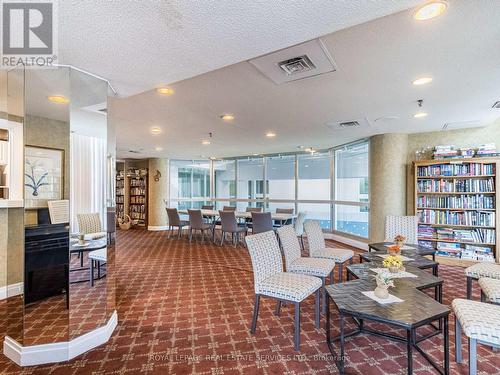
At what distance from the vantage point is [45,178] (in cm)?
223

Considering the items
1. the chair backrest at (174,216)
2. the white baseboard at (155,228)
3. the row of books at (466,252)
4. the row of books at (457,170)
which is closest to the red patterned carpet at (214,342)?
the row of books at (466,252)

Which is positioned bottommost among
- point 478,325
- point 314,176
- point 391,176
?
point 478,325

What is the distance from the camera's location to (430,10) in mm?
1643

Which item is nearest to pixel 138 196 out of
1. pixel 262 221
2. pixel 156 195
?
pixel 156 195

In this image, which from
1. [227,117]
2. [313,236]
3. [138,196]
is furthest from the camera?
[138,196]

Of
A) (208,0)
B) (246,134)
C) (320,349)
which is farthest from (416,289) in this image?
(246,134)

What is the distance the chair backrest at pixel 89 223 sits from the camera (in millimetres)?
2359

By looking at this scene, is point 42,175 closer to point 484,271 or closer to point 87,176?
point 87,176

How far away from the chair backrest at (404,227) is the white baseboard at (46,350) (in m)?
4.17

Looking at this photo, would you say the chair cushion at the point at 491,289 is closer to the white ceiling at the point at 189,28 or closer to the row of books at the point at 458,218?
the white ceiling at the point at 189,28

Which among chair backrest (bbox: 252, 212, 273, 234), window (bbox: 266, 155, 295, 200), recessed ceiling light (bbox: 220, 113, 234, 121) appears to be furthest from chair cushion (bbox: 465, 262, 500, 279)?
window (bbox: 266, 155, 295, 200)

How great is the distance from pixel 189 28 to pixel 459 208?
5317 millimetres

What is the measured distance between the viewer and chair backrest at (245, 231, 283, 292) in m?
2.60

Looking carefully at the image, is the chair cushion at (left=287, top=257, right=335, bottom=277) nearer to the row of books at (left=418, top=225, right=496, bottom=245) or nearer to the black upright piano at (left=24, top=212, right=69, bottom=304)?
the black upright piano at (left=24, top=212, right=69, bottom=304)
